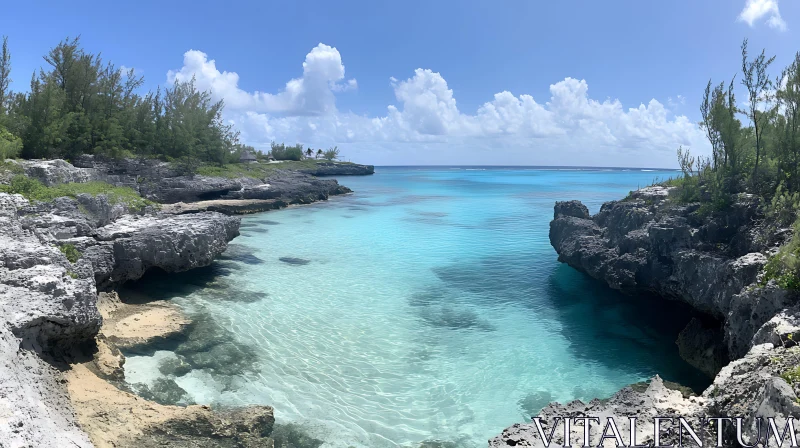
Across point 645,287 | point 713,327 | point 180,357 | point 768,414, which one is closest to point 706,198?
point 645,287

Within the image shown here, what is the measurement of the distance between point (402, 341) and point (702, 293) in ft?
27.6

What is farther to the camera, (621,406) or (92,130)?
(92,130)

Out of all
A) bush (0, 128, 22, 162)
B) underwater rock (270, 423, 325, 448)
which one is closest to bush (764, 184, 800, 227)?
underwater rock (270, 423, 325, 448)

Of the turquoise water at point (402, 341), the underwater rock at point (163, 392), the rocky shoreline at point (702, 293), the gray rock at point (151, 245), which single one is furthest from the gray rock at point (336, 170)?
the underwater rock at point (163, 392)

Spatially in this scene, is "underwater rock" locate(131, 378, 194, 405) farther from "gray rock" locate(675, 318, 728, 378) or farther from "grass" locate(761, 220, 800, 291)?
"gray rock" locate(675, 318, 728, 378)

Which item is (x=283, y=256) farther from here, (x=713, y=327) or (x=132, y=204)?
(x=713, y=327)

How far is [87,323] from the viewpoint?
29.5 feet

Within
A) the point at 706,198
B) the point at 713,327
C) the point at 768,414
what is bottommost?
the point at 713,327

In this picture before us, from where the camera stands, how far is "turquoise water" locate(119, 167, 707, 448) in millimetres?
9188

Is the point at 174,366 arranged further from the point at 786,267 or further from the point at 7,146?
A: the point at 7,146

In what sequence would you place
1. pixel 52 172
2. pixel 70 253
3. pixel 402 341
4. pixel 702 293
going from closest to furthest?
→ pixel 70 253 < pixel 702 293 < pixel 402 341 < pixel 52 172

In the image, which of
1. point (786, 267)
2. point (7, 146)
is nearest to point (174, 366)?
point (786, 267)

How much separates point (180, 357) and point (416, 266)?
11769 millimetres

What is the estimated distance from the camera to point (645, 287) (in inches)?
585
